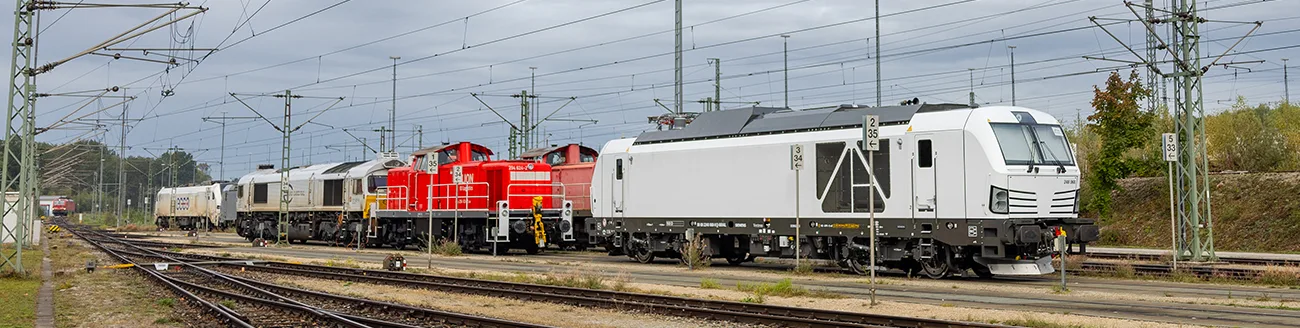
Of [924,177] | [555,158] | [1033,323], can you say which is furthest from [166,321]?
[555,158]

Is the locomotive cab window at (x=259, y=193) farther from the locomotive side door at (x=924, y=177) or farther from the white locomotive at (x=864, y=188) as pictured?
the locomotive side door at (x=924, y=177)

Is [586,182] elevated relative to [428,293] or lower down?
elevated

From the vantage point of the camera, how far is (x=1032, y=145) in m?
20.1

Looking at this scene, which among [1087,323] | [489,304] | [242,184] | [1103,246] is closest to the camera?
[1087,323]

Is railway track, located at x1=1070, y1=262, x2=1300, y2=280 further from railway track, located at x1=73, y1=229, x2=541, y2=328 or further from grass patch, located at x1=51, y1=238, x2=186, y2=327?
grass patch, located at x1=51, y1=238, x2=186, y2=327

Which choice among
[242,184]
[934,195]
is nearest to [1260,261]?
[934,195]

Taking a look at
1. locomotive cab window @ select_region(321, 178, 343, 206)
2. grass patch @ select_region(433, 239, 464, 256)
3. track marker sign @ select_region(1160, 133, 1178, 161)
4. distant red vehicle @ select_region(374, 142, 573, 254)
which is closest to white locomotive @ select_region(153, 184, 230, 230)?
locomotive cab window @ select_region(321, 178, 343, 206)

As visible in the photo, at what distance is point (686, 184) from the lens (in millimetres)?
25641

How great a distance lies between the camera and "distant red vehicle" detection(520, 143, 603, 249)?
33719 millimetres

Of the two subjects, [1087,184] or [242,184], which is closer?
[1087,184]

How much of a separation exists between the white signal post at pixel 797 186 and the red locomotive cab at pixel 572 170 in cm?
1117

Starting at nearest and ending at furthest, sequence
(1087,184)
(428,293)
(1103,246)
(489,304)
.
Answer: (489,304) → (428,293) → (1103,246) → (1087,184)

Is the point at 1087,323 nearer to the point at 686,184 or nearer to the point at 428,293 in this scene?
the point at 428,293

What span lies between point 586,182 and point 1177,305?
68.9 ft
